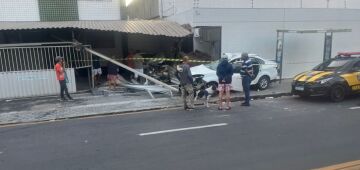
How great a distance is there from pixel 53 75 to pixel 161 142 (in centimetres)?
816

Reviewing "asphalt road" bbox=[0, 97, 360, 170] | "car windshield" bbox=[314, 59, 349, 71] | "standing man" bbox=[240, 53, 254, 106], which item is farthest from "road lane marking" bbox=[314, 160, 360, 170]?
"car windshield" bbox=[314, 59, 349, 71]

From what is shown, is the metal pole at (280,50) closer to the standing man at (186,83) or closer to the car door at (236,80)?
the car door at (236,80)

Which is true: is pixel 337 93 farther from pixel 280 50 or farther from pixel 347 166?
pixel 347 166

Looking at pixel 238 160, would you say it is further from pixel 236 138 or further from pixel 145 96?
pixel 145 96

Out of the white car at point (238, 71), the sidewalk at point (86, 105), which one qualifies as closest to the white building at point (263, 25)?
the white car at point (238, 71)

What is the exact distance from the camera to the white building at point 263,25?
1544 centimetres

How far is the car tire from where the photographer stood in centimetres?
1154

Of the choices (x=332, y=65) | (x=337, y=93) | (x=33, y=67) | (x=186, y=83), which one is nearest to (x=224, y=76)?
(x=186, y=83)

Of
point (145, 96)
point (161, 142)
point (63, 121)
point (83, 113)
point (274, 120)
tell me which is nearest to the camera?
point (161, 142)

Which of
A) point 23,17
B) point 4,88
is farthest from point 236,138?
point 23,17

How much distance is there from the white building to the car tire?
5.28m

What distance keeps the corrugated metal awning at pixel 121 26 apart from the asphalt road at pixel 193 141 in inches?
207

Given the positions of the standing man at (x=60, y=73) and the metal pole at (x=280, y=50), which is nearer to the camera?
the standing man at (x=60, y=73)

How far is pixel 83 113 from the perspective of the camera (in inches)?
412
